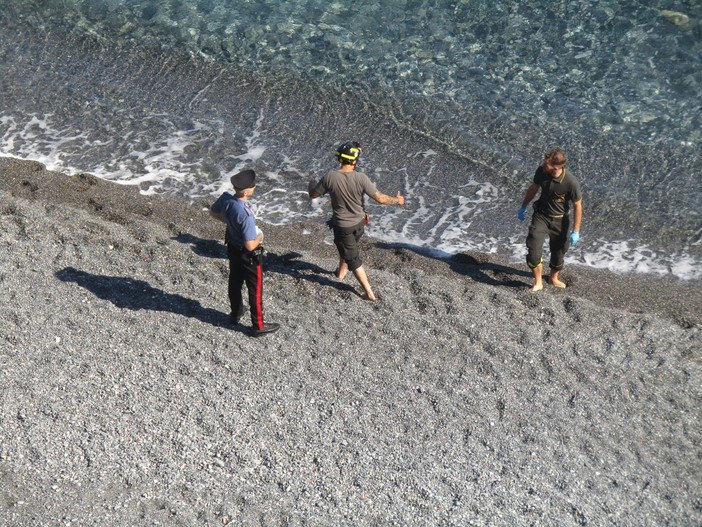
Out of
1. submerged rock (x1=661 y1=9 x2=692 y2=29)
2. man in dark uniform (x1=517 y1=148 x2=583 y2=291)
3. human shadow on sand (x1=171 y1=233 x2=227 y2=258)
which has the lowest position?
human shadow on sand (x1=171 y1=233 x2=227 y2=258)

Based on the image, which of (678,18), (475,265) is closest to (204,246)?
(475,265)

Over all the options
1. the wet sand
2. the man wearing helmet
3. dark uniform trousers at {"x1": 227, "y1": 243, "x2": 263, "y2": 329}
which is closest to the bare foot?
the wet sand

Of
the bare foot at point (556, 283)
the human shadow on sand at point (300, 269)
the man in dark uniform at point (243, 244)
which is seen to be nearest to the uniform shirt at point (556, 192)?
the bare foot at point (556, 283)

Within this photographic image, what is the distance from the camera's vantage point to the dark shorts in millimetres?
9430

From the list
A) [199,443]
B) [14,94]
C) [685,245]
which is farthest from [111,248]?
[685,245]

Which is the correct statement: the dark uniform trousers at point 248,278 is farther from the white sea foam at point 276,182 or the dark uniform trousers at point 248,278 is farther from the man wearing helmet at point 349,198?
the white sea foam at point 276,182

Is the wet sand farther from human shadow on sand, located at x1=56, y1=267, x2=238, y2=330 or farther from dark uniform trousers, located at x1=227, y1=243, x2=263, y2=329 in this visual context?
dark uniform trousers, located at x1=227, y1=243, x2=263, y2=329

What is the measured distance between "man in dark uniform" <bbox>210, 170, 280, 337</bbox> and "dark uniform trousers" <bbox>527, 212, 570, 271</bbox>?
3023mm

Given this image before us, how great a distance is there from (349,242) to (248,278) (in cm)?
134

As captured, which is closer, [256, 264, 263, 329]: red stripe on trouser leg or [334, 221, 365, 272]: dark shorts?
[256, 264, 263, 329]: red stripe on trouser leg

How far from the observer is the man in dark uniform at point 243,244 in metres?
8.25

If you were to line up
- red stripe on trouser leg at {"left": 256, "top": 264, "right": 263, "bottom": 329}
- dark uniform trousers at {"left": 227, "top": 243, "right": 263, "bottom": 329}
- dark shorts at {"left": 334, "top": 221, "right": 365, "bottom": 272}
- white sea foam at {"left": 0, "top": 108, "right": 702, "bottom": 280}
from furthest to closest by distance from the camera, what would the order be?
white sea foam at {"left": 0, "top": 108, "right": 702, "bottom": 280}, dark shorts at {"left": 334, "top": 221, "right": 365, "bottom": 272}, red stripe on trouser leg at {"left": 256, "top": 264, "right": 263, "bottom": 329}, dark uniform trousers at {"left": 227, "top": 243, "right": 263, "bottom": 329}

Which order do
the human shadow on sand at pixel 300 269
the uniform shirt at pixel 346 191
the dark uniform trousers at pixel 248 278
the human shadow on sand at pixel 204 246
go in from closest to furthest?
the dark uniform trousers at pixel 248 278, the uniform shirt at pixel 346 191, the human shadow on sand at pixel 300 269, the human shadow on sand at pixel 204 246

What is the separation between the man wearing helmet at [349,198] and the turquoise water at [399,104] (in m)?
2.06
